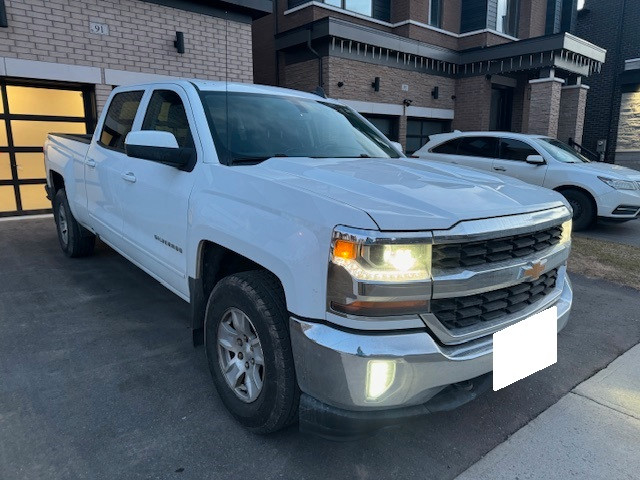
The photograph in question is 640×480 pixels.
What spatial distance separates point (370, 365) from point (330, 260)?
0.43 metres

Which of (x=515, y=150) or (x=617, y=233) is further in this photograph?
(x=515, y=150)

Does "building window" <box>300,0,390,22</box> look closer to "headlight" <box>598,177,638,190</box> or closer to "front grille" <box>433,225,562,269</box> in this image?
"headlight" <box>598,177,638,190</box>

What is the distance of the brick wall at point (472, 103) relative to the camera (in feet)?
46.2

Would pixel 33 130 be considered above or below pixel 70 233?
above

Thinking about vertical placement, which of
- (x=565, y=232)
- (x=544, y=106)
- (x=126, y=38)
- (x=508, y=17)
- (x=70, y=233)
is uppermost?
(x=508, y=17)

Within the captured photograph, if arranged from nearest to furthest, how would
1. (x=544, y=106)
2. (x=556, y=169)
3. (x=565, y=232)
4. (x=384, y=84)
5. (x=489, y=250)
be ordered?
1. (x=489, y=250)
2. (x=565, y=232)
3. (x=556, y=169)
4. (x=384, y=84)
5. (x=544, y=106)

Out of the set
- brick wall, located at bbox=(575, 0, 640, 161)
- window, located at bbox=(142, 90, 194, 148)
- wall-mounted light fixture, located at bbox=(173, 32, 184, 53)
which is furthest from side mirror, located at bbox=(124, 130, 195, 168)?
brick wall, located at bbox=(575, 0, 640, 161)

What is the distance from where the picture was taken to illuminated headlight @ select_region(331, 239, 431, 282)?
71.9 inches

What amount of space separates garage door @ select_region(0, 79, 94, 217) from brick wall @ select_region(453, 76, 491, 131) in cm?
1063

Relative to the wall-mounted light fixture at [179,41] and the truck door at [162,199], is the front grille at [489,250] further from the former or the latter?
the wall-mounted light fixture at [179,41]

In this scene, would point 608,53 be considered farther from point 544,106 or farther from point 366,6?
point 366,6

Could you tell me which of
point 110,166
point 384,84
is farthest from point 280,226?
point 384,84

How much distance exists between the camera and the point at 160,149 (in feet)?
9.07

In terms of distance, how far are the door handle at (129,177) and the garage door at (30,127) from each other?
19.3ft
